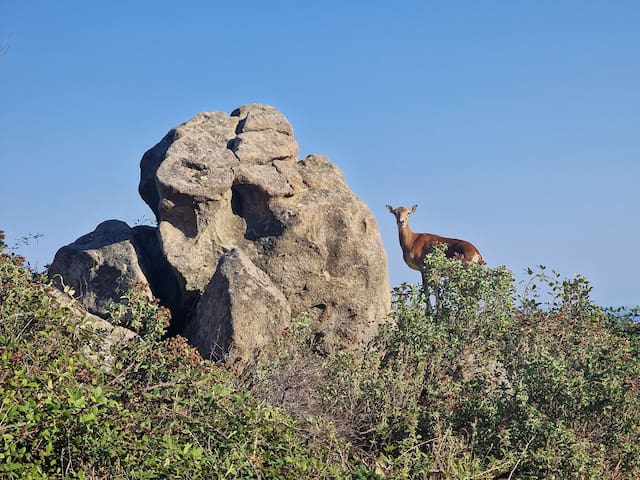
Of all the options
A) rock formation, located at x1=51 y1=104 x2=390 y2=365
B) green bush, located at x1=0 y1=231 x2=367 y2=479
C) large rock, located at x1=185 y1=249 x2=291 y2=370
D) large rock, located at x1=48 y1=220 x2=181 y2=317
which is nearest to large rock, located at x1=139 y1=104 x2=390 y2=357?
rock formation, located at x1=51 y1=104 x2=390 y2=365

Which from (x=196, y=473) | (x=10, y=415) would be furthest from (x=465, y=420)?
(x=10, y=415)

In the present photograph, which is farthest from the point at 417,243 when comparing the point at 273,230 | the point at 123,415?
the point at 123,415

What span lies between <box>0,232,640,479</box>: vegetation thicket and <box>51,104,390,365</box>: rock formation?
1003 millimetres

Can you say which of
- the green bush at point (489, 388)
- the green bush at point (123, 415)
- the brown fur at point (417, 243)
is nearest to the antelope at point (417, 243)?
the brown fur at point (417, 243)

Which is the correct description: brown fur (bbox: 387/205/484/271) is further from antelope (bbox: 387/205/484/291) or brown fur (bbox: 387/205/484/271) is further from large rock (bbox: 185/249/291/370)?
large rock (bbox: 185/249/291/370)

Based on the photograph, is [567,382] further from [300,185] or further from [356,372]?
[300,185]

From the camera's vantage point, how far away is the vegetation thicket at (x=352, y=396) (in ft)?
25.0

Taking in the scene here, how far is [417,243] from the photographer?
22203 mm

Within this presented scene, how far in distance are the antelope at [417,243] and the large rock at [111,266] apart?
8112 millimetres

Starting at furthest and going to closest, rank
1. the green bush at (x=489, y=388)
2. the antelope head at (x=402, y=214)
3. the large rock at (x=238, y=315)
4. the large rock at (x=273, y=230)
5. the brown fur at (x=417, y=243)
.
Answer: the antelope head at (x=402, y=214) < the brown fur at (x=417, y=243) < the large rock at (x=273, y=230) < the large rock at (x=238, y=315) < the green bush at (x=489, y=388)

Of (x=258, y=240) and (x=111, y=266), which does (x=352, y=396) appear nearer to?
(x=258, y=240)

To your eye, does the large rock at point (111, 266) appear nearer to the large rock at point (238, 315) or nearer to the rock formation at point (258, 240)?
the rock formation at point (258, 240)

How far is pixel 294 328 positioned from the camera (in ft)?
41.6

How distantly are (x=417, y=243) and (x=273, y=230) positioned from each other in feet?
26.8
